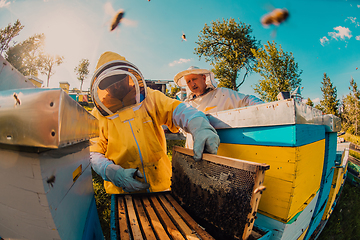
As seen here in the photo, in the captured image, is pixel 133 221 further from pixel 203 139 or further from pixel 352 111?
pixel 352 111

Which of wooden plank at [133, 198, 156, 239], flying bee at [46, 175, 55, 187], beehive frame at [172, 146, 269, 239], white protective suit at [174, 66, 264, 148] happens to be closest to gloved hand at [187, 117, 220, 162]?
beehive frame at [172, 146, 269, 239]

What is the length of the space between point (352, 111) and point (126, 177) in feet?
169

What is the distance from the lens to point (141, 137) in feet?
5.99

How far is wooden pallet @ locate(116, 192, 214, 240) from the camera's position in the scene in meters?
1.07

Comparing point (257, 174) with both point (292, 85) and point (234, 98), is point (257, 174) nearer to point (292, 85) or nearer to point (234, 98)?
point (234, 98)

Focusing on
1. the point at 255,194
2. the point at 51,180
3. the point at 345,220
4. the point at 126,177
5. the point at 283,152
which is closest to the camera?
the point at 51,180

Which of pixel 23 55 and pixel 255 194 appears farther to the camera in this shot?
pixel 23 55

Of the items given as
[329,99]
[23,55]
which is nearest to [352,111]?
[329,99]

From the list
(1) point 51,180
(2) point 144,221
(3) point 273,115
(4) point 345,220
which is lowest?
(4) point 345,220

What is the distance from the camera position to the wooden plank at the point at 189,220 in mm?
1057

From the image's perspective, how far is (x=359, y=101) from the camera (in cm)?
3378

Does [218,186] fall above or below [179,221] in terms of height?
above

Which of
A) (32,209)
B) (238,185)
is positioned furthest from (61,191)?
(238,185)

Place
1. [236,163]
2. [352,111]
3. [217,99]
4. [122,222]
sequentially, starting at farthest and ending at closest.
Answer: [352,111]
[217,99]
[122,222]
[236,163]
